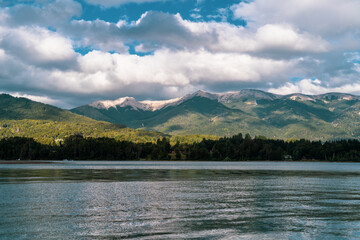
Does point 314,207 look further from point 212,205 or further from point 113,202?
point 113,202

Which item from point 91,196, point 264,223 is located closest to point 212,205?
point 264,223

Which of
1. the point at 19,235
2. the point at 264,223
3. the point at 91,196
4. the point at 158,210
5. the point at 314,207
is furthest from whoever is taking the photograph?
the point at 91,196

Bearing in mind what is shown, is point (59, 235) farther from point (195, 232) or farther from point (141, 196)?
point (141, 196)

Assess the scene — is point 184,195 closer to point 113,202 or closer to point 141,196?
point 141,196

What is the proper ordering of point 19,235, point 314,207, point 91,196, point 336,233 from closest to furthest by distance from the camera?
point 19,235 → point 336,233 → point 314,207 → point 91,196

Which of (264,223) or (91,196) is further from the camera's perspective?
(91,196)

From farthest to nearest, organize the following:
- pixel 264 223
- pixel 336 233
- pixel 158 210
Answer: pixel 158 210 < pixel 264 223 < pixel 336 233

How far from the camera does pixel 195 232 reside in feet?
121

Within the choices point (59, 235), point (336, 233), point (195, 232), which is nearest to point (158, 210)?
point (195, 232)

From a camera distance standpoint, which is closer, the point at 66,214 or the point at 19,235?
the point at 19,235

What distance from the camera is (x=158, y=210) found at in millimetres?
50406

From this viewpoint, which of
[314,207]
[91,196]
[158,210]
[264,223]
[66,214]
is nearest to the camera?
[264,223]

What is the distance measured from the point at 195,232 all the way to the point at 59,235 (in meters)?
14.0

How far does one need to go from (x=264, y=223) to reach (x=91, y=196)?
3462 centimetres
